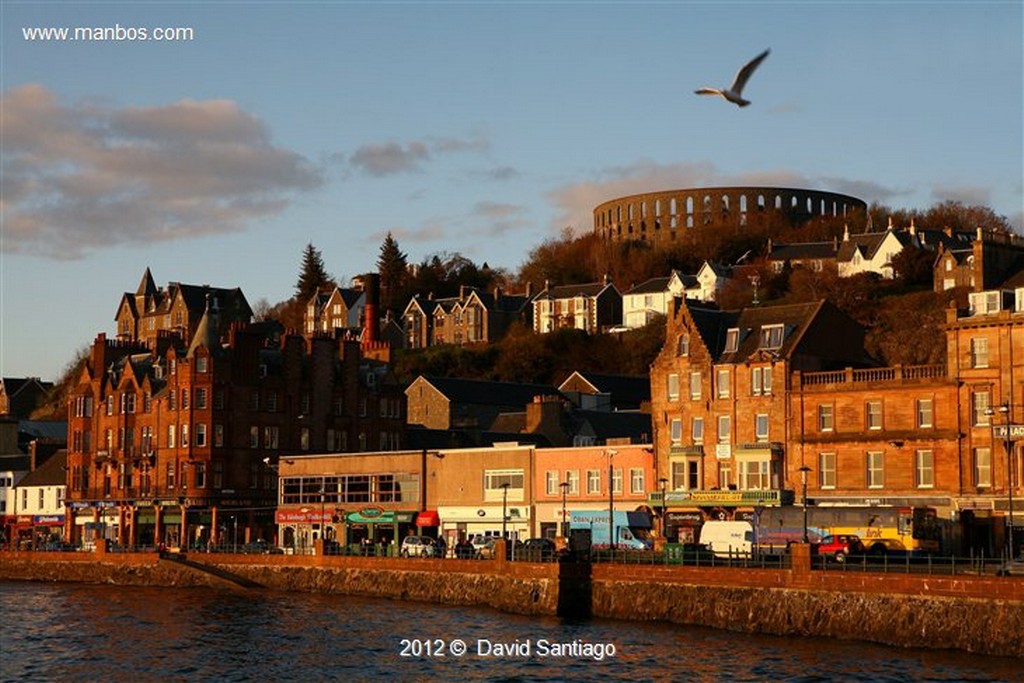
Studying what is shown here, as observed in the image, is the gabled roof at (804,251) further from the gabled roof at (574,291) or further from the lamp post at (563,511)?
the lamp post at (563,511)

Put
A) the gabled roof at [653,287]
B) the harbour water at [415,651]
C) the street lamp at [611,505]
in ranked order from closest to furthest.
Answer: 1. the harbour water at [415,651]
2. the street lamp at [611,505]
3. the gabled roof at [653,287]

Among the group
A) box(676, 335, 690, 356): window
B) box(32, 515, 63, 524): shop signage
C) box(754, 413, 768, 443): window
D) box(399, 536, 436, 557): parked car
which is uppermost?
box(676, 335, 690, 356): window

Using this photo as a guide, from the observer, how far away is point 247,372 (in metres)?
120

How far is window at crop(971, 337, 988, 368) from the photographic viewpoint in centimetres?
8062

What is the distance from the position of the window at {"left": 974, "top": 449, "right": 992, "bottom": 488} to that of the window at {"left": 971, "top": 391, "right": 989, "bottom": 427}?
1409mm

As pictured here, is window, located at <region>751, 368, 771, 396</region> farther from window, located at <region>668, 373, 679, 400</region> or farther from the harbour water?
the harbour water

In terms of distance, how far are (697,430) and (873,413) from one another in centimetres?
1193

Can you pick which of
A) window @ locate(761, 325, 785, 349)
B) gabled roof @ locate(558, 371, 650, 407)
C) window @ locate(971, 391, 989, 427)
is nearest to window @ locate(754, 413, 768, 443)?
window @ locate(761, 325, 785, 349)

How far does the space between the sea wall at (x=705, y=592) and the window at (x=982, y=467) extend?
18.6 meters

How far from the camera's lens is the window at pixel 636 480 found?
314 feet

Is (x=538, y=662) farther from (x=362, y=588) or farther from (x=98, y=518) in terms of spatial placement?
(x=98, y=518)

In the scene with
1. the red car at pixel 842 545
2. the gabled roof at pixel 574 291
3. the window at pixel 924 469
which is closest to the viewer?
the red car at pixel 842 545

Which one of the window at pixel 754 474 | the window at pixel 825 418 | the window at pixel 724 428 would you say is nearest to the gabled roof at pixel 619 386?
the window at pixel 724 428

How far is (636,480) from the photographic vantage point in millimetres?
95875
